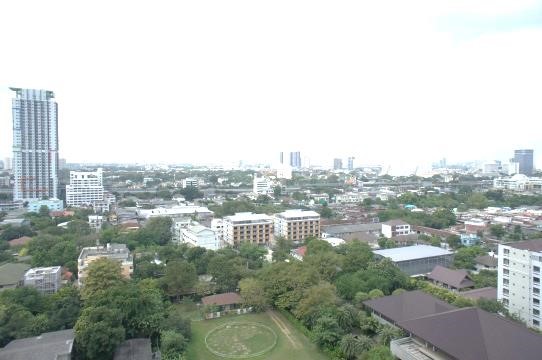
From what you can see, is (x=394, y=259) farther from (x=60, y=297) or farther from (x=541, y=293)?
(x=60, y=297)

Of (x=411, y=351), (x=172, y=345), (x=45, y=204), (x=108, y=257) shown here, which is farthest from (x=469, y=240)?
(x=45, y=204)

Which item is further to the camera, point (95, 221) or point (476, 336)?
point (95, 221)

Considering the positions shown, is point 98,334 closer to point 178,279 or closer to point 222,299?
point 178,279

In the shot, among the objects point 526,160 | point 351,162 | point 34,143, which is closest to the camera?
point 34,143

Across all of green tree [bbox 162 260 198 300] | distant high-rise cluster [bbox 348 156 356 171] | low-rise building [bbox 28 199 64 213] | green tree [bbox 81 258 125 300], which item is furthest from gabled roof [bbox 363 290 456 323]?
distant high-rise cluster [bbox 348 156 356 171]

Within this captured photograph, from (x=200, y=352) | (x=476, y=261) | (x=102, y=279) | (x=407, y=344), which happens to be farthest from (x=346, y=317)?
(x=476, y=261)
